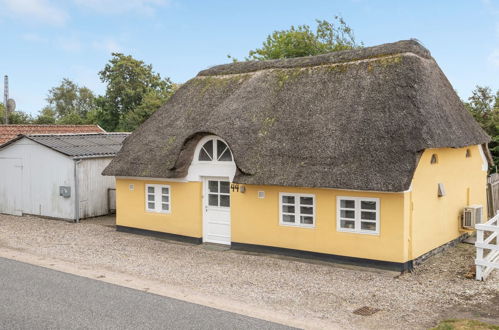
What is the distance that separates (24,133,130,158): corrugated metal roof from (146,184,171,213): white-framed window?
433 centimetres

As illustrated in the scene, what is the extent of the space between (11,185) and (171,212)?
9208 mm

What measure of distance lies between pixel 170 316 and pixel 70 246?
289 inches

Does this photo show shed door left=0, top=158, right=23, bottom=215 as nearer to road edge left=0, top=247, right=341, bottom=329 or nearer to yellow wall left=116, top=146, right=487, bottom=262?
yellow wall left=116, top=146, right=487, bottom=262

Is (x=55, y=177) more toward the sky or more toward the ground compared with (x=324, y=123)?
more toward the ground

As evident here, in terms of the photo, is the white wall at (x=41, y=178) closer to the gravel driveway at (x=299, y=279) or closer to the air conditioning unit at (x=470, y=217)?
the gravel driveway at (x=299, y=279)

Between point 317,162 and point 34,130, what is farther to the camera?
point 34,130

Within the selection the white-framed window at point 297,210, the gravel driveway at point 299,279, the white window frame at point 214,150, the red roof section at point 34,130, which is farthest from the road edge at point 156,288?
the red roof section at point 34,130

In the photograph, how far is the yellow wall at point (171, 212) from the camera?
15.3 meters

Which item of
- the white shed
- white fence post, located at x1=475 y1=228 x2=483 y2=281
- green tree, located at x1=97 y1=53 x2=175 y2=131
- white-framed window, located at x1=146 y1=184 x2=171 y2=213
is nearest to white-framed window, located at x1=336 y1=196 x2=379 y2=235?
white fence post, located at x1=475 y1=228 x2=483 y2=281

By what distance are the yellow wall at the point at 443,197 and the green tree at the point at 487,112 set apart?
9034 millimetres

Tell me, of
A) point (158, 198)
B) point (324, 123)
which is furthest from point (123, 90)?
point (324, 123)

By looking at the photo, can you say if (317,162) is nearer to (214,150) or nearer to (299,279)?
(299,279)

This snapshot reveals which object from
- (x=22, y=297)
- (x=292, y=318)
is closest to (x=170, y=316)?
(x=292, y=318)

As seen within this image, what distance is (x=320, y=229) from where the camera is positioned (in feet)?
42.3
